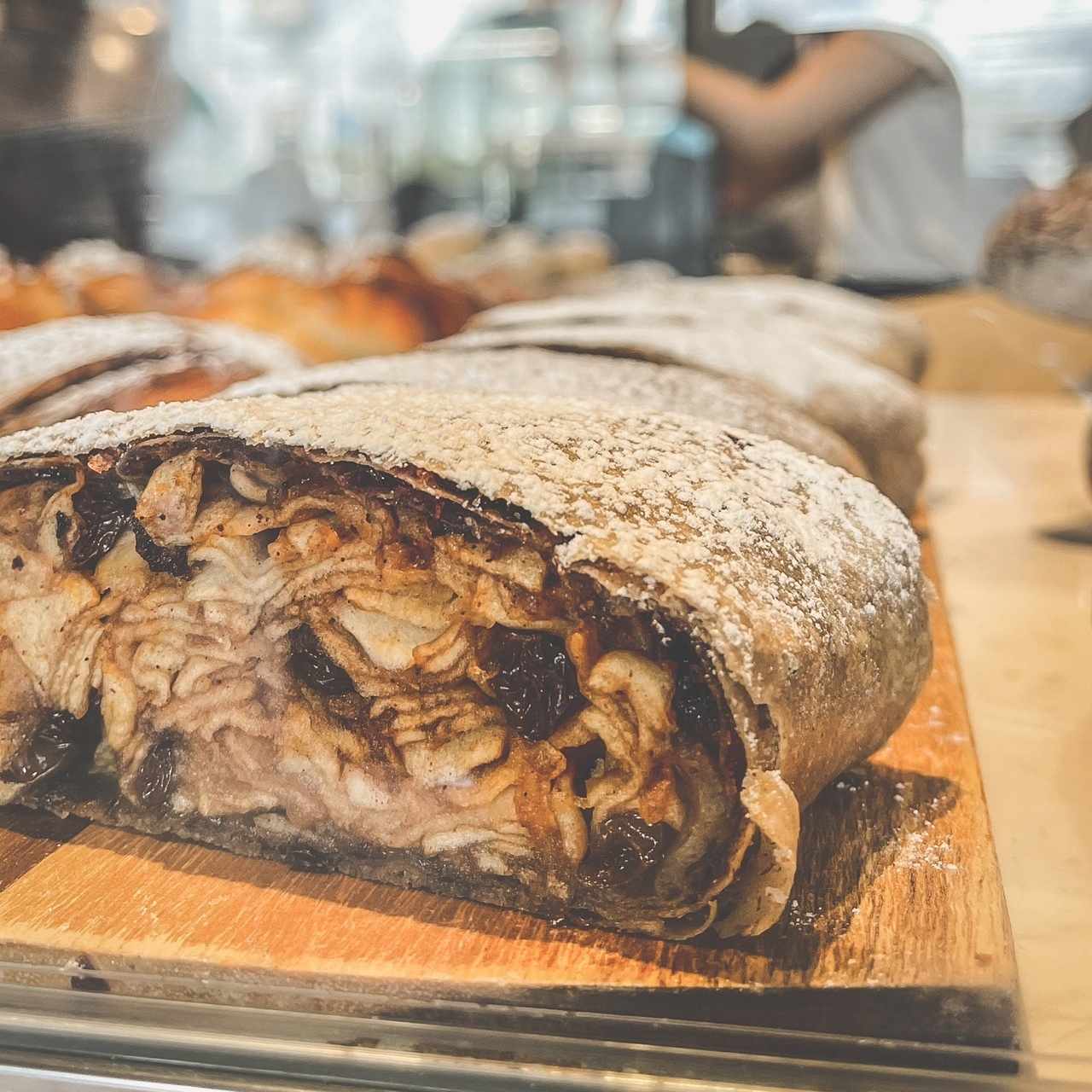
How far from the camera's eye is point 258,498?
3.30 feet

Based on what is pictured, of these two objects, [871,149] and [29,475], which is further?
[871,149]

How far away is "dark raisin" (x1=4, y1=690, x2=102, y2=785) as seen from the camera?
113 cm

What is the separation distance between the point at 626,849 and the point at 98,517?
561 millimetres

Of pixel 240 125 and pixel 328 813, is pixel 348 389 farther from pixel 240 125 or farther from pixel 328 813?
pixel 240 125

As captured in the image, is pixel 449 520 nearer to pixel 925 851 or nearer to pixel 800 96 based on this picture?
pixel 925 851

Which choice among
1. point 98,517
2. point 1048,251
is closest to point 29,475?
point 98,517

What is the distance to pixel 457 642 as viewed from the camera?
99cm

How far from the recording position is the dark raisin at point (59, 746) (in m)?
1.13

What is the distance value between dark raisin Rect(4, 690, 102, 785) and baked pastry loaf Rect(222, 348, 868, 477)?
0.37 meters

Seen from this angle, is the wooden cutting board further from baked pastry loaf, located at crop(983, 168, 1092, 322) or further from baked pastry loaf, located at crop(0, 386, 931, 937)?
baked pastry loaf, located at crop(983, 168, 1092, 322)

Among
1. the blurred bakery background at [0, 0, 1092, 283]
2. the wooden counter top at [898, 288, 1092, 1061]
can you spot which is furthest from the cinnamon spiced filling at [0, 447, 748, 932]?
the blurred bakery background at [0, 0, 1092, 283]

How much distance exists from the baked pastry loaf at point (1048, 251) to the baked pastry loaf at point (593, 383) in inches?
16.7

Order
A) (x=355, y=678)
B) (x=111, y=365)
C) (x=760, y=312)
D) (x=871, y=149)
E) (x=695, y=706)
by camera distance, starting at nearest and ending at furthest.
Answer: (x=695, y=706)
(x=355, y=678)
(x=111, y=365)
(x=871, y=149)
(x=760, y=312)

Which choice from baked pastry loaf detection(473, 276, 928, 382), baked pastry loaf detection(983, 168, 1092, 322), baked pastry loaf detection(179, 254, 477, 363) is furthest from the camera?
baked pastry loaf detection(179, 254, 477, 363)
